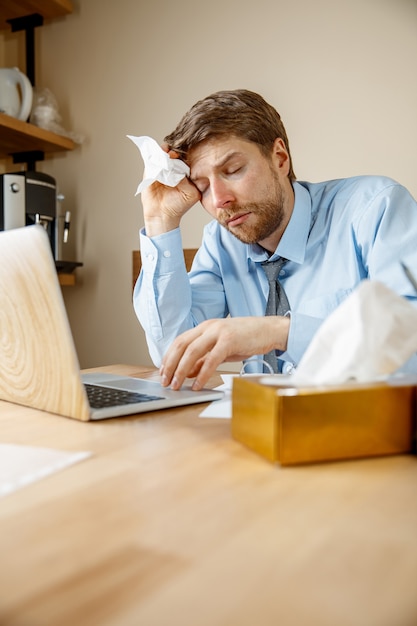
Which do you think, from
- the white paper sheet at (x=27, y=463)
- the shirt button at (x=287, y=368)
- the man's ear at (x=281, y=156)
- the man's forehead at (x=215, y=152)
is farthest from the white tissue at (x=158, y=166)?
the white paper sheet at (x=27, y=463)

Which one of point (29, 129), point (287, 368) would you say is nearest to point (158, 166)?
point (287, 368)

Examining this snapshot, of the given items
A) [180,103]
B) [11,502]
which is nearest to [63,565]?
[11,502]

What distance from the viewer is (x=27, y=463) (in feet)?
1.78

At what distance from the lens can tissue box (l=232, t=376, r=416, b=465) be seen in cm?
52

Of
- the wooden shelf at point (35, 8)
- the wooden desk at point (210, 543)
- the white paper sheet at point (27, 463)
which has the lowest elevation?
the white paper sheet at point (27, 463)

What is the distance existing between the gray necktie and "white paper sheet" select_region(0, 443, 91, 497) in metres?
0.85

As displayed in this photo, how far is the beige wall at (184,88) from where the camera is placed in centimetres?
200

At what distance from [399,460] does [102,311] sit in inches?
84.2

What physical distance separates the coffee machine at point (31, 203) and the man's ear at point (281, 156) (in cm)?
118

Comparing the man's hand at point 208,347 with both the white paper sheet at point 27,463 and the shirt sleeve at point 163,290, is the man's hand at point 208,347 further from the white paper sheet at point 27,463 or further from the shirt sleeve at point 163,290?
the shirt sleeve at point 163,290

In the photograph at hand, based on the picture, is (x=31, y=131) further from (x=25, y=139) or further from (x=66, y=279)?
(x=66, y=279)

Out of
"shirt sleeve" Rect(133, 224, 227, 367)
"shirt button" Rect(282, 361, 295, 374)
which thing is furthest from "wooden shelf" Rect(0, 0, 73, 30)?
"shirt button" Rect(282, 361, 295, 374)

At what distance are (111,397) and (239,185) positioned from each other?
0.73 m

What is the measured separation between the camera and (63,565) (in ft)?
1.11
